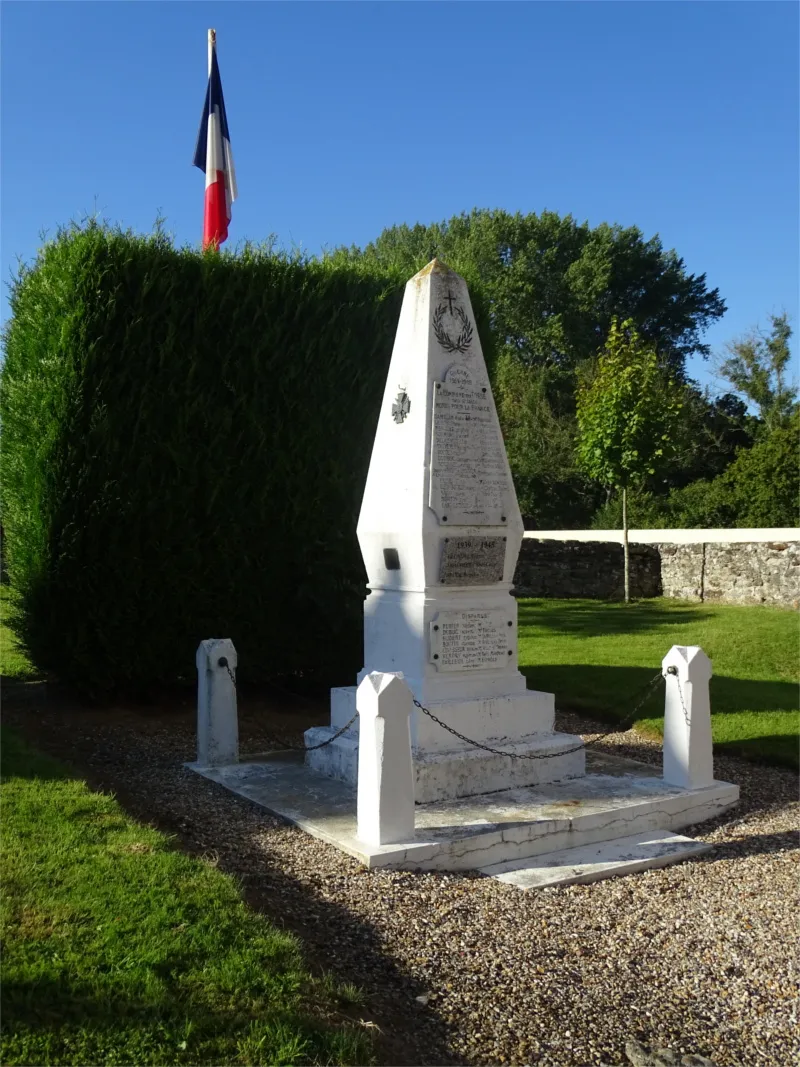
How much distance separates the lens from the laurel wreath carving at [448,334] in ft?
22.8

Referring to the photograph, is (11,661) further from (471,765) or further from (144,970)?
(144,970)

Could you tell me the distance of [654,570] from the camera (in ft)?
64.9

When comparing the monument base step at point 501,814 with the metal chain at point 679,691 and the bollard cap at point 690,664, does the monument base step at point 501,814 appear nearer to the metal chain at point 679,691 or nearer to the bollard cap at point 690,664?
the metal chain at point 679,691

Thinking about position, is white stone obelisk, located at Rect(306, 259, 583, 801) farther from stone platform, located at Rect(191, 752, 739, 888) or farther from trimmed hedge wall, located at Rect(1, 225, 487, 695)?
trimmed hedge wall, located at Rect(1, 225, 487, 695)

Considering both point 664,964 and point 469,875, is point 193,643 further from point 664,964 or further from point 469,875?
point 664,964

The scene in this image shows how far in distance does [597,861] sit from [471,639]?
1890 mm

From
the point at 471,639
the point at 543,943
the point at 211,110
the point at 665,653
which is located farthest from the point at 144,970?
the point at 211,110

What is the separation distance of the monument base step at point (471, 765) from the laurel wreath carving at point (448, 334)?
2982 millimetres

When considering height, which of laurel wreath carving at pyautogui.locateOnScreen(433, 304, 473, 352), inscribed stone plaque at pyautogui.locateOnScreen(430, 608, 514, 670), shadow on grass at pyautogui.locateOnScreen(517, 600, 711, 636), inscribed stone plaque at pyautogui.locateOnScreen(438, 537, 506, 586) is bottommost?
shadow on grass at pyautogui.locateOnScreen(517, 600, 711, 636)

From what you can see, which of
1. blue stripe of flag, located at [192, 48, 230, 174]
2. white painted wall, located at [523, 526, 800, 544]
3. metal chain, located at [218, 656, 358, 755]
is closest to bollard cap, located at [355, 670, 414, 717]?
metal chain, located at [218, 656, 358, 755]

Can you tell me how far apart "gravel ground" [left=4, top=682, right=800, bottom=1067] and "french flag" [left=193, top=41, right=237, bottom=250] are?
7.43 metres

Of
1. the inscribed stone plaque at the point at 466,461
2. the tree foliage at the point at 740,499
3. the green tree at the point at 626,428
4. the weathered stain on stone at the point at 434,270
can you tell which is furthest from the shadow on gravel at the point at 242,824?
the tree foliage at the point at 740,499

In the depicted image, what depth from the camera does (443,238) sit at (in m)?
45.9

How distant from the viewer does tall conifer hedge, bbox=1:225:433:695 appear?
329 inches
